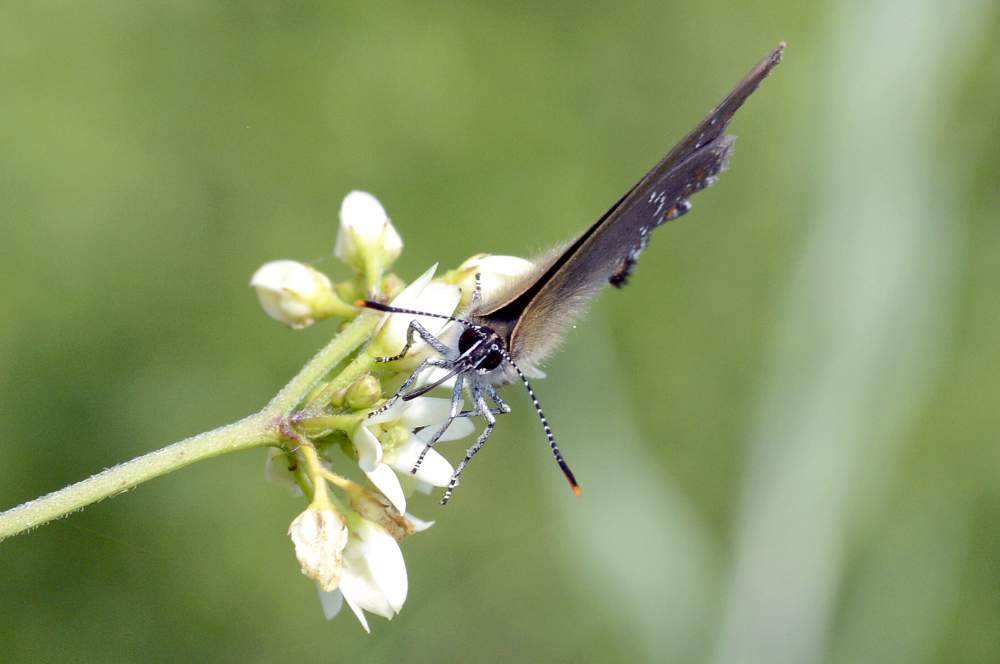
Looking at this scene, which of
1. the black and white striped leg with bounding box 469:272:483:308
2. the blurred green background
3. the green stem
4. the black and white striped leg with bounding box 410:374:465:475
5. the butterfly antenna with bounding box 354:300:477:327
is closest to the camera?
the green stem

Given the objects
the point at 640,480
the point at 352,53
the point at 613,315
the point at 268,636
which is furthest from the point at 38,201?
the point at 640,480

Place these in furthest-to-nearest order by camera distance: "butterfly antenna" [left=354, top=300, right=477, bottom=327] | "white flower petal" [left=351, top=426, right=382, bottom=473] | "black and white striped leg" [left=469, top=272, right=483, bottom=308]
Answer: "black and white striped leg" [left=469, top=272, right=483, bottom=308] < "butterfly antenna" [left=354, top=300, right=477, bottom=327] < "white flower petal" [left=351, top=426, right=382, bottom=473]

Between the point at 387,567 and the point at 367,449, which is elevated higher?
the point at 367,449

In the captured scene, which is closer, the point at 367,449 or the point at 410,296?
the point at 367,449

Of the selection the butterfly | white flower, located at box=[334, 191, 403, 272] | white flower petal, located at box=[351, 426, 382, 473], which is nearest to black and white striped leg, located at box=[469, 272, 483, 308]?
the butterfly

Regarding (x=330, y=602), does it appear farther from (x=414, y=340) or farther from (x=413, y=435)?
(x=414, y=340)

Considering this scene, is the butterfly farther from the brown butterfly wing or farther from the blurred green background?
the blurred green background

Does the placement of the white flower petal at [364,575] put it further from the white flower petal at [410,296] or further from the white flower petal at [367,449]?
the white flower petal at [410,296]

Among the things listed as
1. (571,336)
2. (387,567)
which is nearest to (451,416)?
(387,567)

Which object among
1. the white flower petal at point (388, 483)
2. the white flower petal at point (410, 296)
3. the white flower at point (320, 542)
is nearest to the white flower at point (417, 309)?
the white flower petal at point (410, 296)
